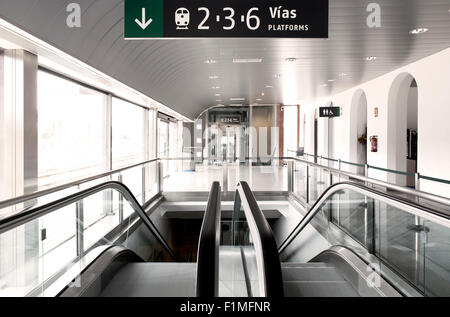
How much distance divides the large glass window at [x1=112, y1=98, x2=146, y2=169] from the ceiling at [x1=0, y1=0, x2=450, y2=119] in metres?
1.38

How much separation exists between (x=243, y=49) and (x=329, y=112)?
24.4 feet

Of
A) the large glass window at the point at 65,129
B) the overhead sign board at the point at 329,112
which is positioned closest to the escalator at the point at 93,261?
the large glass window at the point at 65,129

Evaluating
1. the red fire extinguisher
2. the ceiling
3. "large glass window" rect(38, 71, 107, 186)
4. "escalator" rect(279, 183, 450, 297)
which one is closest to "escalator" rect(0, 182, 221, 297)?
"escalator" rect(279, 183, 450, 297)

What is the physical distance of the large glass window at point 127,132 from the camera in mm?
12834

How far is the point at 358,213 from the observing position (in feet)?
15.3

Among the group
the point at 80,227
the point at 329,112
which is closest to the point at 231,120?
the point at 329,112

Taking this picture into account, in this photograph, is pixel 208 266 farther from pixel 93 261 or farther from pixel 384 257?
pixel 384 257

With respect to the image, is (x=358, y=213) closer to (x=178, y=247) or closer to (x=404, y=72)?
(x=404, y=72)

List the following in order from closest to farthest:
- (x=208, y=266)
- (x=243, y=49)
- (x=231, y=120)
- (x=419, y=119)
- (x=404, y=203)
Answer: (x=208, y=266)
(x=404, y=203)
(x=243, y=49)
(x=419, y=119)
(x=231, y=120)

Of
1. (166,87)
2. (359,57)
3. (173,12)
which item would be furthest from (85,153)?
(173,12)

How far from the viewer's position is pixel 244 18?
12.5 ft

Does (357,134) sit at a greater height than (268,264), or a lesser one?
greater

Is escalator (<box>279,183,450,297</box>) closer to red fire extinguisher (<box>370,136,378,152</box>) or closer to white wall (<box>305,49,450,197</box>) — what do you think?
white wall (<box>305,49,450,197</box>)
